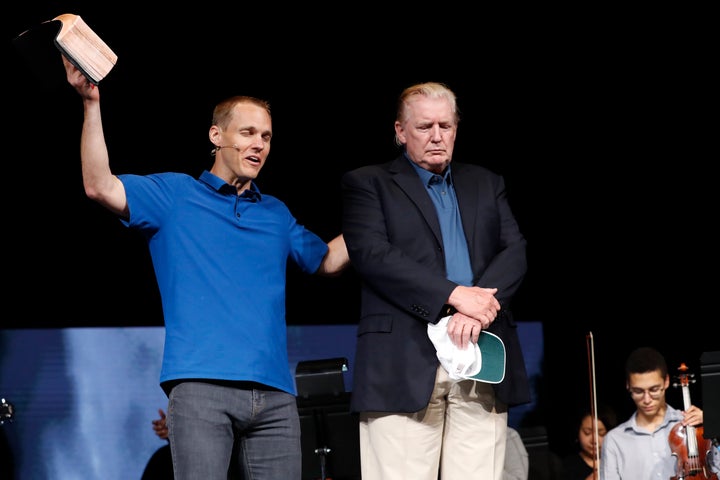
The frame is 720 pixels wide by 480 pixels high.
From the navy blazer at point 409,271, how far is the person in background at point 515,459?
2.27 m

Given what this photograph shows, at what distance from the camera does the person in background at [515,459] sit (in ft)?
15.9

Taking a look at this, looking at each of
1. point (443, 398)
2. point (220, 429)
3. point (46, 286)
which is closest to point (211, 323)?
point (220, 429)

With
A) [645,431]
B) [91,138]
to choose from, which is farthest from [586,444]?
[91,138]

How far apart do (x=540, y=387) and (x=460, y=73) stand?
6.15 feet

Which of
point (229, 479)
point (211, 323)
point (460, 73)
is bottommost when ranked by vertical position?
point (229, 479)

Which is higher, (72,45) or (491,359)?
(72,45)

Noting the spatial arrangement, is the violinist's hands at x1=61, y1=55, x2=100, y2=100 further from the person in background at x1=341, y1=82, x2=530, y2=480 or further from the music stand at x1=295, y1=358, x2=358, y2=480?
the music stand at x1=295, y1=358, x2=358, y2=480

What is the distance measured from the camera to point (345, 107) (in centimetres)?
510

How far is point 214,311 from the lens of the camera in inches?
95.9

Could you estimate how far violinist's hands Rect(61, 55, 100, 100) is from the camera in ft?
7.76

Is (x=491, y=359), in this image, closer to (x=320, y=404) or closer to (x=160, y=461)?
(x=320, y=404)

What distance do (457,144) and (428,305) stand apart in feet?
9.13

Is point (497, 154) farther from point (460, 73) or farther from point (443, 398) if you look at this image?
point (443, 398)

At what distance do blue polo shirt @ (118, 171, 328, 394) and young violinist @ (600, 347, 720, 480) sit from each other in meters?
2.79
